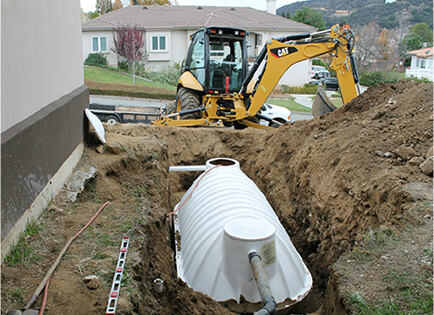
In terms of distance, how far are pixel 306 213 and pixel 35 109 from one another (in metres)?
4.42

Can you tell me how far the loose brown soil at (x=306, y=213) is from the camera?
11.5ft

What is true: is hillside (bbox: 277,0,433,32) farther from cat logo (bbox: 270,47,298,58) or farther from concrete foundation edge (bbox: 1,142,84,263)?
concrete foundation edge (bbox: 1,142,84,263)

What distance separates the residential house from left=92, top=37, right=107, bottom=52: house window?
1228 inches

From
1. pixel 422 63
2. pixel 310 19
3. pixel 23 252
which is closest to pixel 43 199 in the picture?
pixel 23 252

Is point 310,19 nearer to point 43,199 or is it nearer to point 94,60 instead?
point 94,60

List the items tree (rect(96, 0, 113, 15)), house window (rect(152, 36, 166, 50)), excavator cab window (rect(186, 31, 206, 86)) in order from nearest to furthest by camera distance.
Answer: excavator cab window (rect(186, 31, 206, 86)) → house window (rect(152, 36, 166, 50)) → tree (rect(96, 0, 113, 15))

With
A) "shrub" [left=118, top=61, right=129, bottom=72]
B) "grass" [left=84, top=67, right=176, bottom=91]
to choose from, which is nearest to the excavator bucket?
"grass" [left=84, top=67, right=176, bottom=91]

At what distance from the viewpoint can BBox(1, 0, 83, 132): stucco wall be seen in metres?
3.59

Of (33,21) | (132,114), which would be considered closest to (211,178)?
(33,21)

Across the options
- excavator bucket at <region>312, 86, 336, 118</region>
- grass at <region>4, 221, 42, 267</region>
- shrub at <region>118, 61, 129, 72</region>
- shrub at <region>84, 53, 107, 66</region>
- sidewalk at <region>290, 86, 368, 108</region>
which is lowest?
sidewalk at <region>290, 86, 368, 108</region>

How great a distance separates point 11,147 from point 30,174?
59cm

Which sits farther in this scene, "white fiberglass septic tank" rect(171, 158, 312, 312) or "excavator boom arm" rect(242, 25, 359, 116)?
"excavator boom arm" rect(242, 25, 359, 116)

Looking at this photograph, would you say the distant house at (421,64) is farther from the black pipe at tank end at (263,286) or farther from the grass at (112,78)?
the black pipe at tank end at (263,286)

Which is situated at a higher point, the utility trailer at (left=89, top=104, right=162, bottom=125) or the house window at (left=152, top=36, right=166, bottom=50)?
the house window at (left=152, top=36, right=166, bottom=50)
